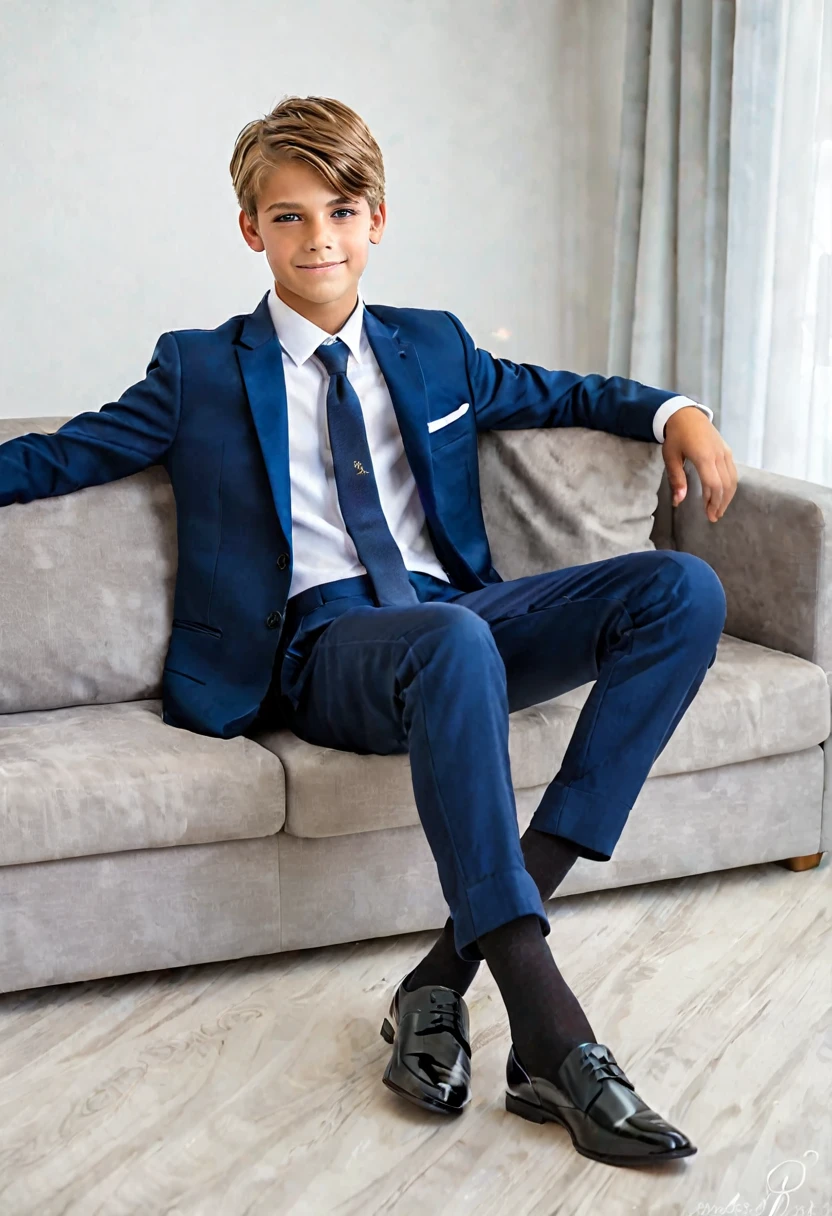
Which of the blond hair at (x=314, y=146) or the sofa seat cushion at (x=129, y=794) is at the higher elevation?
the blond hair at (x=314, y=146)

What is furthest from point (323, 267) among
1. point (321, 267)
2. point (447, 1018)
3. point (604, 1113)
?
point (604, 1113)

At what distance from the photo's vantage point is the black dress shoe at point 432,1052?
149cm

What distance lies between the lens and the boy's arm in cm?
209

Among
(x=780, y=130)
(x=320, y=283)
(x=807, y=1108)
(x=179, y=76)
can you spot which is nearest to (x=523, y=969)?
(x=807, y=1108)

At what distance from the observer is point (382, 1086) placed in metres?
1.58

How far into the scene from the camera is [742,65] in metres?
2.94

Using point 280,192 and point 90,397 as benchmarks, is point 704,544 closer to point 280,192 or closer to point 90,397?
point 280,192

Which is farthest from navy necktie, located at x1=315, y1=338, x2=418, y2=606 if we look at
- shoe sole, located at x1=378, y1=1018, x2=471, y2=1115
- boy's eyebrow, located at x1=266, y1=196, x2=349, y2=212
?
shoe sole, located at x1=378, y1=1018, x2=471, y2=1115


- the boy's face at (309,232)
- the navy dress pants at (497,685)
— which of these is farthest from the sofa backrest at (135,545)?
the boy's face at (309,232)

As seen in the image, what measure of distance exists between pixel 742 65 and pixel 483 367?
1.33 metres

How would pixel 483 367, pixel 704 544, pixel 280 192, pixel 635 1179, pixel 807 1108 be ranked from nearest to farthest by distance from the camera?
pixel 635 1179
pixel 807 1108
pixel 280 192
pixel 483 367
pixel 704 544

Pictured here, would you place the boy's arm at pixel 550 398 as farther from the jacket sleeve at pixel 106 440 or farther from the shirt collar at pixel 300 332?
the jacket sleeve at pixel 106 440

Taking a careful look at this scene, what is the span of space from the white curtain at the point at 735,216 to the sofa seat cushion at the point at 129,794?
→ 1.76 m

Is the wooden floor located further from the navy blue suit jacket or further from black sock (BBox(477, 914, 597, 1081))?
the navy blue suit jacket
